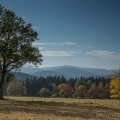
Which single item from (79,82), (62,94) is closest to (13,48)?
(62,94)

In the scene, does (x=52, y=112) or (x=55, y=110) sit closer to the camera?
(x=52, y=112)

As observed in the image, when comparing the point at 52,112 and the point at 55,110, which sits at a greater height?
the point at 52,112

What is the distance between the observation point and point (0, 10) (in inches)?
1500

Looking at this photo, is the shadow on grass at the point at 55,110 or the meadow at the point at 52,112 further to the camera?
the shadow on grass at the point at 55,110

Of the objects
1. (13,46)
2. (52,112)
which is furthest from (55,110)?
(13,46)

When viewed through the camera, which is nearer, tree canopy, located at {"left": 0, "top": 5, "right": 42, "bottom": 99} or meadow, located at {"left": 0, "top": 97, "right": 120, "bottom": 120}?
meadow, located at {"left": 0, "top": 97, "right": 120, "bottom": 120}

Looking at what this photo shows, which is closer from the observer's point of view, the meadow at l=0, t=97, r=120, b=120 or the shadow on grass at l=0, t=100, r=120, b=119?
the meadow at l=0, t=97, r=120, b=120

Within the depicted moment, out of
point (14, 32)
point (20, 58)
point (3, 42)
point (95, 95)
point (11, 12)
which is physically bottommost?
point (95, 95)

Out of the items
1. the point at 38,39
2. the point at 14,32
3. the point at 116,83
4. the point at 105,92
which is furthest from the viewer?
the point at 105,92

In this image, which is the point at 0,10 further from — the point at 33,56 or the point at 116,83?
the point at 116,83

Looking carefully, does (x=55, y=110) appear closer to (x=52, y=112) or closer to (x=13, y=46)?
(x=52, y=112)

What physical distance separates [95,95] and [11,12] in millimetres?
137565

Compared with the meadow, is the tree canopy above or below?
above

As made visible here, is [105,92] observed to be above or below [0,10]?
below
